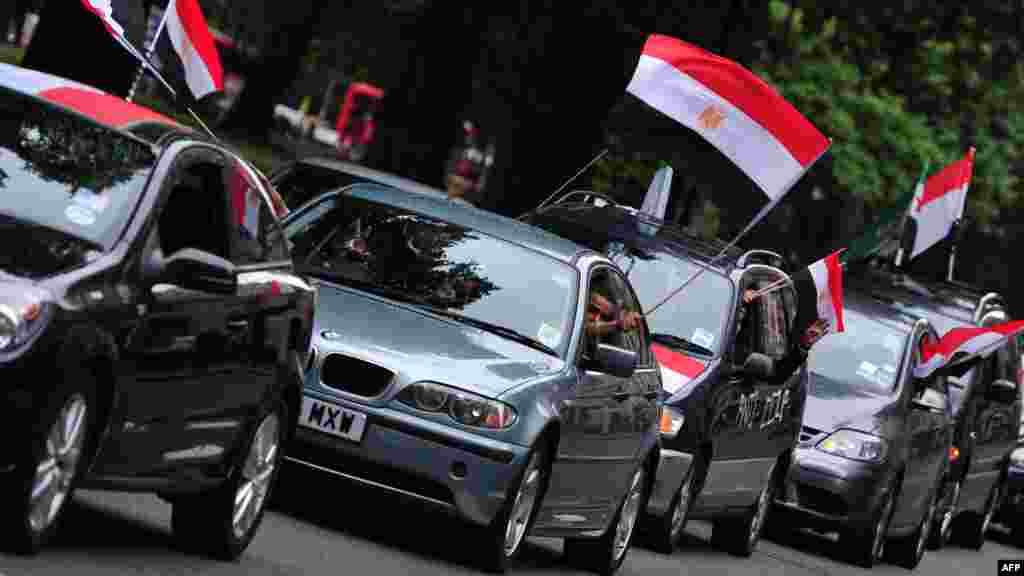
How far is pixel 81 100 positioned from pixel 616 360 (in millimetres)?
3518

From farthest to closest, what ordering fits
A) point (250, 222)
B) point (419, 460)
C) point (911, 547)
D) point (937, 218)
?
point (937, 218) → point (911, 547) → point (419, 460) → point (250, 222)

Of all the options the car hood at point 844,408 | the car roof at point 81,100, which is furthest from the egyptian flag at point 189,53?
the car roof at point 81,100

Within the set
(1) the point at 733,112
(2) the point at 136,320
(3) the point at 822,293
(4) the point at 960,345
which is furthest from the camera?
(4) the point at 960,345

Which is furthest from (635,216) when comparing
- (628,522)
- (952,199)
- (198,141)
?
(952,199)

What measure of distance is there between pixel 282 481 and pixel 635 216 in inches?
224

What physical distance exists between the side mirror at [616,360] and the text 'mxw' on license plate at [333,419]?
1566 millimetres

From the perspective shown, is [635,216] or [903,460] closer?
[635,216]

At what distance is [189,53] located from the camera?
1688cm

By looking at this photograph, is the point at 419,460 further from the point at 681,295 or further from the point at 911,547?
the point at 911,547

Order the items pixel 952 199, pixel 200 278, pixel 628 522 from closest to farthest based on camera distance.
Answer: pixel 200 278 → pixel 628 522 → pixel 952 199

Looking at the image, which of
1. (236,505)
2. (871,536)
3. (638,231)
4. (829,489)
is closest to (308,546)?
(236,505)

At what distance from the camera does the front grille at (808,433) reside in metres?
19.2

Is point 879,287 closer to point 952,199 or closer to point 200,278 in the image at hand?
point 952,199

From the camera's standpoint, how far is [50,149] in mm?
10195
